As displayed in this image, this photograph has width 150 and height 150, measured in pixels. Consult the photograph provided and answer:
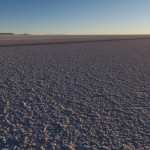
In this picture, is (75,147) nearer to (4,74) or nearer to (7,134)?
(7,134)

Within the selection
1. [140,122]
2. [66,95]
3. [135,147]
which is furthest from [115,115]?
[66,95]

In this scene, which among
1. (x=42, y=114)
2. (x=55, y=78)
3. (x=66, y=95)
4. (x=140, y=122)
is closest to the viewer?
(x=140, y=122)

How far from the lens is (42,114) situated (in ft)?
14.1

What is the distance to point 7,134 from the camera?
353 cm

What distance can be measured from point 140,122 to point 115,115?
46cm

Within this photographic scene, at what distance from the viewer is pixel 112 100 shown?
201 inches

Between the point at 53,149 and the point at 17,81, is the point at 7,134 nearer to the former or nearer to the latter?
the point at 53,149

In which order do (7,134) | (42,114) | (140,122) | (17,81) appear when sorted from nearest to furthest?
(7,134) < (140,122) < (42,114) < (17,81)

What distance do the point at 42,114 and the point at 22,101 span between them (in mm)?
813

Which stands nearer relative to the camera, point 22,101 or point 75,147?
point 75,147

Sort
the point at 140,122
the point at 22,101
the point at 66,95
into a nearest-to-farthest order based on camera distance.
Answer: the point at 140,122 → the point at 22,101 → the point at 66,95

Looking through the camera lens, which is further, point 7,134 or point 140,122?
point 140,122

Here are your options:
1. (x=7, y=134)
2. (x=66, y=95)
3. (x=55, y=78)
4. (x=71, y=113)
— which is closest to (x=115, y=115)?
(x=71, y=113)

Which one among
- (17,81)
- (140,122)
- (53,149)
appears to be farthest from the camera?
(17,81)
